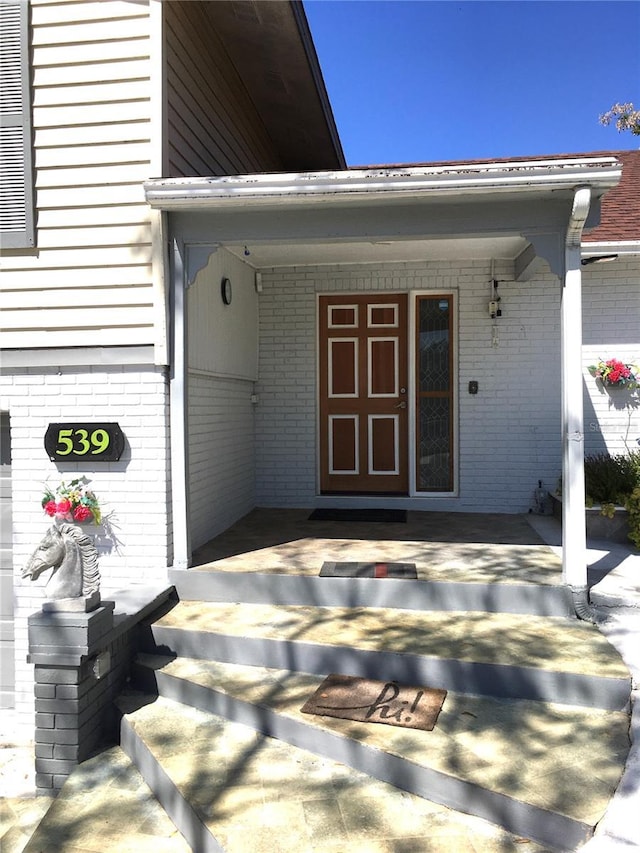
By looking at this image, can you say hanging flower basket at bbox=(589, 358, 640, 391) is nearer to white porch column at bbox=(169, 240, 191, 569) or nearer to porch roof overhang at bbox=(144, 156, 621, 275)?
porch roof overhang at bbox=(144, 156, 621, 275)

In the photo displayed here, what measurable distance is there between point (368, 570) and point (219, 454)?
187 cm

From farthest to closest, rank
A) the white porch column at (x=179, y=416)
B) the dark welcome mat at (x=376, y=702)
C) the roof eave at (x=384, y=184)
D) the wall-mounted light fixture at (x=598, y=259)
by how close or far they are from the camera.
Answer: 1. the wall-mounted light fixture at (x=598, y=259)
2. the white porch column at (x=179, y=416)
3. the roof eave at (x=384, y=184)
4. the dark welcome mat at (x=376, y=702)

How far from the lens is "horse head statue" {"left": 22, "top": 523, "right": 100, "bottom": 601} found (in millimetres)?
3469

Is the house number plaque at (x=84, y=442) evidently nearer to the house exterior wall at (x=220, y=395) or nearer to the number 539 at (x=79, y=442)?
the number 539 at (x=79, y=442)

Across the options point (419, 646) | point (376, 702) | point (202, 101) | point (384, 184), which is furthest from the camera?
point (202, 101)

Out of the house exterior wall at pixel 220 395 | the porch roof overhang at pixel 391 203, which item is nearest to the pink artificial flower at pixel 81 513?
the house exterior wall at pixel 220 395

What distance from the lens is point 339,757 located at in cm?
289

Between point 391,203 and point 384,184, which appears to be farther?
point 391,203

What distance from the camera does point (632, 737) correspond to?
288 centimetres

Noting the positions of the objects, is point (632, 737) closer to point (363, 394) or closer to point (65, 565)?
point (65, 565)

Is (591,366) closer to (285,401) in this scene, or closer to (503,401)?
(503,401)

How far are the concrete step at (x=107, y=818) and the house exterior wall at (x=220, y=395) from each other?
1.80 metres

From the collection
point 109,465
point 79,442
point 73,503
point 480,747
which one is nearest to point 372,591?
point 480,747

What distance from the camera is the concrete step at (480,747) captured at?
8.00 feet
